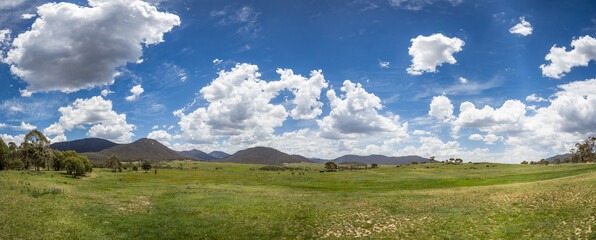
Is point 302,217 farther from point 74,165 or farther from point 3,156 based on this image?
point 3,156

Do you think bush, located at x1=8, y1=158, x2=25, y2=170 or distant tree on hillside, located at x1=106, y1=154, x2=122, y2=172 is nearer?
bush, located at x1=8, y1=158, x2=25, y2=170

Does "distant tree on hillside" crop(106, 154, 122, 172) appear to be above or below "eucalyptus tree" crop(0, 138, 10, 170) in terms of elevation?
below

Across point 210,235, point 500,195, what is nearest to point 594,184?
point 500,195

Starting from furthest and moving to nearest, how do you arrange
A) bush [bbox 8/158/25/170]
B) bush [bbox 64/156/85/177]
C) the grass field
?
bush [bbox 8/158/25/170] → bush [bbox 64/156/85/177] → the grass field

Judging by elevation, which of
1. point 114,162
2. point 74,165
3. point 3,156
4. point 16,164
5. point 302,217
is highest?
point 3,156

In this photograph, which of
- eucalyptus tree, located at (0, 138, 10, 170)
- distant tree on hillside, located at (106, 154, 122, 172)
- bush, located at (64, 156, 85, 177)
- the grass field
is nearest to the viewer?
the grass field

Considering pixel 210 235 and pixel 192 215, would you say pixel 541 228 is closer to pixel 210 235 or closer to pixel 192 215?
pixel 210 235

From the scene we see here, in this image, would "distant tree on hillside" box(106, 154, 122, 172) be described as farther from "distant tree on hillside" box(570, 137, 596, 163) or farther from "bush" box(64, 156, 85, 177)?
"distant tree on hillside" box(570, 137, 596, 163)

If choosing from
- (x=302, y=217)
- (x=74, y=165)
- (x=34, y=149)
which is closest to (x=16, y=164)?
(x=34, y=149)

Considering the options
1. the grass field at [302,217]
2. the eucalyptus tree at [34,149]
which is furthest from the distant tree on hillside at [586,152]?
the eucalyptus tree at [34,149]

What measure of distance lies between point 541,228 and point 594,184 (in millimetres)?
20000

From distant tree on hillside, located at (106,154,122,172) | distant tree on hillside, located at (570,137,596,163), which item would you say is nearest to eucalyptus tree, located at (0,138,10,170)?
distant tree on hillside, located at (106,154,122,172)

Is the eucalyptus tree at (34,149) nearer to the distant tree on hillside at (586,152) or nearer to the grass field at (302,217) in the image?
the grass field at (302,217)

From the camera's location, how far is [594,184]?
3872cm
